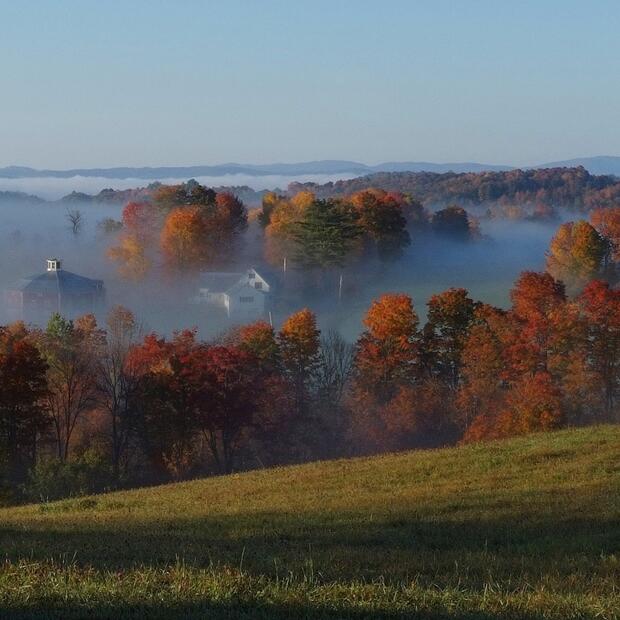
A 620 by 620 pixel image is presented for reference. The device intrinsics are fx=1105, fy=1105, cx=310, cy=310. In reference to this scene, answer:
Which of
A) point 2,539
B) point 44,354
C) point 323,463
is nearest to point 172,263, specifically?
point 44,354

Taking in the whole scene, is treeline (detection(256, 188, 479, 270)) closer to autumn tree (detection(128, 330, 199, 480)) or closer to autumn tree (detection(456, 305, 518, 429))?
autumn tree (detection(456, 305, 518, 429))

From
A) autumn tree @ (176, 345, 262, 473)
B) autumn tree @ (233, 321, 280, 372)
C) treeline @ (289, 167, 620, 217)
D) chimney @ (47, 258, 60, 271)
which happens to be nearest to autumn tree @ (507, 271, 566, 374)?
autumn tree @ (233, 321, 280, 372)

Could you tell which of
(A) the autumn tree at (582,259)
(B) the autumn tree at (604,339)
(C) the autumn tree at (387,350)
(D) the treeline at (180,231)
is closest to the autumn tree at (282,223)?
(D) the treeline at (180,231)

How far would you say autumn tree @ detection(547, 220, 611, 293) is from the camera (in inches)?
3425

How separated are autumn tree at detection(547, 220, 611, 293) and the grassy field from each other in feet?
204

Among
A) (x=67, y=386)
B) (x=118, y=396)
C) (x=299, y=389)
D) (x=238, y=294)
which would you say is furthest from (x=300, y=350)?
(x=238, y=294)

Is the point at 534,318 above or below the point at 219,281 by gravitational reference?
above

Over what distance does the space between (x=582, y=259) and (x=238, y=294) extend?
27.7 meters

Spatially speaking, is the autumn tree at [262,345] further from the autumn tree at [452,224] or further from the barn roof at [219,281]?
the autumn tree at [452,224]

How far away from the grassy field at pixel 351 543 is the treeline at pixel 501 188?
99.6 meters

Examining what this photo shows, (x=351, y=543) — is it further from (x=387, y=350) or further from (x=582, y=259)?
(x=582, y=259)

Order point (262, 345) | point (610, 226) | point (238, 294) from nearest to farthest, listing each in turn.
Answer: point (262, 345)
point (238, 294)
point (610, 226)

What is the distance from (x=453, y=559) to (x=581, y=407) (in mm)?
45676

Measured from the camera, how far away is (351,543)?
13297mm
